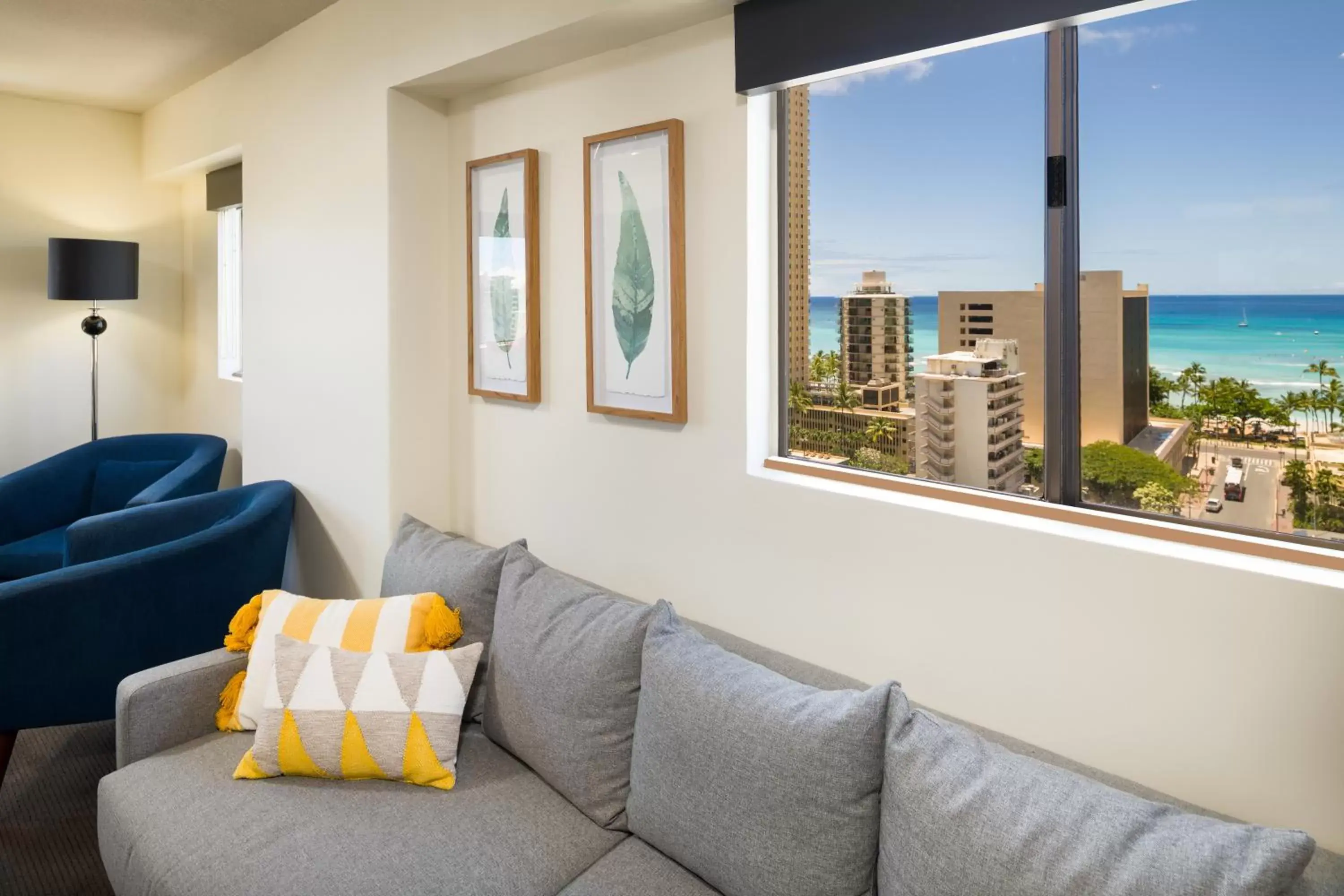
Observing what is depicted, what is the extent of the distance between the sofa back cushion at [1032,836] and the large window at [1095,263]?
52cm

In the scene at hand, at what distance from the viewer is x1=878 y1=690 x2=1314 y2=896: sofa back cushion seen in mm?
1095

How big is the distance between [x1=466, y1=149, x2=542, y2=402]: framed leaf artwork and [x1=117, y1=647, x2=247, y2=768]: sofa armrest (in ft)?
3.44

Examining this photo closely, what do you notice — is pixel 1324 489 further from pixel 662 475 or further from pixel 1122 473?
pixel 662 475

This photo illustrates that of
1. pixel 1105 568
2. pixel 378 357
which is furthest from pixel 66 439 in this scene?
pixel 1105 568

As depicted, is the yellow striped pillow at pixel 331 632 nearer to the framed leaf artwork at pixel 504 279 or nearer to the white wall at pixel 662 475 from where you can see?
the white wall at pixel 662 475

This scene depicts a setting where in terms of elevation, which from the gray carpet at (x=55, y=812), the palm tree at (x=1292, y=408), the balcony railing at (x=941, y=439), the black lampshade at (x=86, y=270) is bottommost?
the gray carpet at (x=55, y=812)

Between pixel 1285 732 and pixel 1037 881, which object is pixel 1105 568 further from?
pixel 1037 881

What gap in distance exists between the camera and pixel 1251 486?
1.44 meters

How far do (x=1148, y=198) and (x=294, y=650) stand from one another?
1.93 meters

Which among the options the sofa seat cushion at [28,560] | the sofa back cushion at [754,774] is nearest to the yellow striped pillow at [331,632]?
the sofa back cushion at [754,774]

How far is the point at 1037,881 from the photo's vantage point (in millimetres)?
1182

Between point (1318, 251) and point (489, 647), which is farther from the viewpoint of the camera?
point (489, 647)

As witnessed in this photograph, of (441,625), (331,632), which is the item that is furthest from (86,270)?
(441,625)

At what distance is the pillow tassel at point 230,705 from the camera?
209cm
